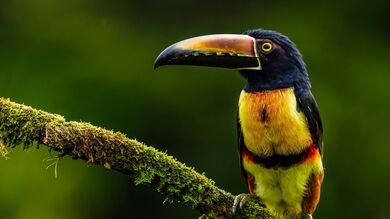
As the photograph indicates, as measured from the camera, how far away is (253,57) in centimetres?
618

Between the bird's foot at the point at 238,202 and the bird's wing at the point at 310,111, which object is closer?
the bird's foot at the point at 238,202

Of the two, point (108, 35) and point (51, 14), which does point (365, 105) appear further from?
point (51, 14)

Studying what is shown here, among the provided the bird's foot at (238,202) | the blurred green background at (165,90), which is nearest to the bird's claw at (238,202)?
the bird's foot at (238,202)

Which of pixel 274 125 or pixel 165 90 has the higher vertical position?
pixel 274 125

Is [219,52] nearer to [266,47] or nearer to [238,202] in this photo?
[266,47]

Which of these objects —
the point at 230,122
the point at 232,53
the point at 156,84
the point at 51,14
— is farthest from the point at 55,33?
the point at 232,53

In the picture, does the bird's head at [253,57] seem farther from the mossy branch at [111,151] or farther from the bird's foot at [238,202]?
the mossy branch at [111,151]

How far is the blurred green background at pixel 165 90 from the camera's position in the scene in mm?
10305

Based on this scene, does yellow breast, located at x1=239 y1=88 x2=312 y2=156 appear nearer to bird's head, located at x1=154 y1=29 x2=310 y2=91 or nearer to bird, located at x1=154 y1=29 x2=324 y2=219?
bird, located at x1=154 y1=29 x2=324 y2=219

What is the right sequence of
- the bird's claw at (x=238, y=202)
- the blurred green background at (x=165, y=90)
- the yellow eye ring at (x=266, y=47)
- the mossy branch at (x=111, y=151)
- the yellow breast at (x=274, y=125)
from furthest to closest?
the blurred green background at (x=165, y=90)
the yellow eye ring at (x=266, y=47)
the yellow breast at (x=274, y=125)
the bird's claw at (x=238, y=202)
the mossy branch at (x=111, y=151)

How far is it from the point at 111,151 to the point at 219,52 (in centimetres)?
139

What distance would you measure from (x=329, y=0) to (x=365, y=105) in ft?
5.98

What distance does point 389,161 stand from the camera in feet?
36.4

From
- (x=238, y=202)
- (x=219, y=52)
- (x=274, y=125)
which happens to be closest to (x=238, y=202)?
(x=238, y=202)
